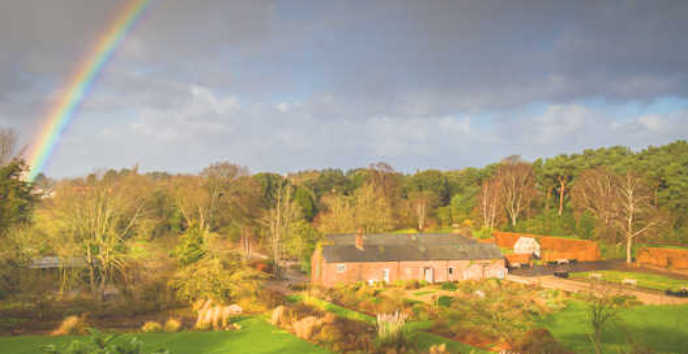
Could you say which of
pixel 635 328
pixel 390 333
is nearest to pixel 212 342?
pixel 390 333

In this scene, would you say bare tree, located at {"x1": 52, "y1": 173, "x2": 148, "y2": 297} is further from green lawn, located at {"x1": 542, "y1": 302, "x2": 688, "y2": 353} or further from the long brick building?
green lawn, located at {"x1": 542, "y1": 302, "x2": 688, "y2": 353}

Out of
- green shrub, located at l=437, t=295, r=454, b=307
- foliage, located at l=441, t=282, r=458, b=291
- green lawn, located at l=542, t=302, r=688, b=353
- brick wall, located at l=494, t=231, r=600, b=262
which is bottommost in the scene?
foliage, located at l=441, t=282, r=458, b=291

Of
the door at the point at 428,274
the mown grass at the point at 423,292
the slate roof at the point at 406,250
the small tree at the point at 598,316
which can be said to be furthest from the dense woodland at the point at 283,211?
the small tree at the point at 598,316

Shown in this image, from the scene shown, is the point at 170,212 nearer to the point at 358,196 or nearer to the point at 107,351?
the point at 358,196

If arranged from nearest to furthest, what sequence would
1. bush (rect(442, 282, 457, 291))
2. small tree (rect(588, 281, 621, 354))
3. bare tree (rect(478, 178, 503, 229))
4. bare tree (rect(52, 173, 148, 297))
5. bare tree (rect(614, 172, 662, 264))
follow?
small tree (rect(588, 281, 621, 354))
bare tree (rect(52, 173, 148, 297))
bush (rect(442, 282, 457, 291))
bare tree (rect(614, 172, 662, 264))
bare tree (rect(478, 178, 503, 229))

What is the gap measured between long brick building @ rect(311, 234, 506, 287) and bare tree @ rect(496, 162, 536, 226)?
2106cm

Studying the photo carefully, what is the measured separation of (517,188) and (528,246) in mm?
14795

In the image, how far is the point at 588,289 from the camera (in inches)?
1110

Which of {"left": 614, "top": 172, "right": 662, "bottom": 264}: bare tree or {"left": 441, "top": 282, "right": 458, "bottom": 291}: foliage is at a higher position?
{"left": 614, "top": 172, "right": 662, "bottom": 264}: bare tree

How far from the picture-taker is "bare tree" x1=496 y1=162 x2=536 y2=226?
5912 cm

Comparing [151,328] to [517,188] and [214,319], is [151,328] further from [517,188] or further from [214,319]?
[517,188]

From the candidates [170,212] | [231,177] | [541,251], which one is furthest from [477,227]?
[170,212]

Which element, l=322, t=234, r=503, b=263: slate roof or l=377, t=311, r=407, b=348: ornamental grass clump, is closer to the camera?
l=377, t=311, r=407, b=348: ornamental grass clump

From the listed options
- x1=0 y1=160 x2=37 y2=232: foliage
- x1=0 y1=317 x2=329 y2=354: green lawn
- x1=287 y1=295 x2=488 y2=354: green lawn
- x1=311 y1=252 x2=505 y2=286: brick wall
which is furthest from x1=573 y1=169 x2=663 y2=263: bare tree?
x1=0 y1=160 x2=37 y2=232: foliage
